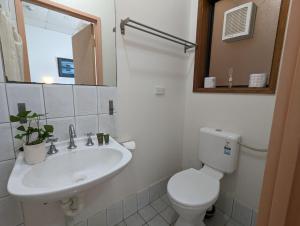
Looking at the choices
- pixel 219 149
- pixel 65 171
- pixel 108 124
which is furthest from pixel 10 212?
pixel 219 149

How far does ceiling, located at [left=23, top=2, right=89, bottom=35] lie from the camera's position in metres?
0.87

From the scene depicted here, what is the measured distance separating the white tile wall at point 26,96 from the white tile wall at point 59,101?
31mm

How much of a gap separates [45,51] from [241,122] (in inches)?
60.4

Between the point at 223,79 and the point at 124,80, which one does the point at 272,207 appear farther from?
the point at 223,79

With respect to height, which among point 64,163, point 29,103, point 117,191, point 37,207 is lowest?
point 117,191

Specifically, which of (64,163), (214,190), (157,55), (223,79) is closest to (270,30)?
(223,79)

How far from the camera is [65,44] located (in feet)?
3.27

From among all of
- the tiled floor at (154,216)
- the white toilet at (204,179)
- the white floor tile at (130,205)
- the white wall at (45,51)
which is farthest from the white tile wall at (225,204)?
the white wall at (45,51)

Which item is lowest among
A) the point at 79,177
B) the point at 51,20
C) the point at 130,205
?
the point at 130,205

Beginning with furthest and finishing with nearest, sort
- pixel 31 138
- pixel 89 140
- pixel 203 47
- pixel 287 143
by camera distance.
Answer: pixel 203 47 → pixel 89 140 → pixel 31 138 → pixel 287 143

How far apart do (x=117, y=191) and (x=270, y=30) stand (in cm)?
187

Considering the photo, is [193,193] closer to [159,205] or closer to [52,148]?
[159,205]

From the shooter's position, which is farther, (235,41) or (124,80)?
(235,41)

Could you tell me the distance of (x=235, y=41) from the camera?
148cm
